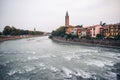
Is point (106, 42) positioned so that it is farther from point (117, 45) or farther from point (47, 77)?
point (47, 77)

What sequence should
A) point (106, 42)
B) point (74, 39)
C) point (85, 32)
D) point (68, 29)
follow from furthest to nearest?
point (68, 29) < point (85, 32) < point (74, 39) < point (106, 42)

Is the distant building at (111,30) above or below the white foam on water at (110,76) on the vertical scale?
above

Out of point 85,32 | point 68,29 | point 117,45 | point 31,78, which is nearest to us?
point 31,78

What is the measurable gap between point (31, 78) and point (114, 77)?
742 centimetres

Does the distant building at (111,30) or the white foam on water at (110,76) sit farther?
the distant building at (111,30)

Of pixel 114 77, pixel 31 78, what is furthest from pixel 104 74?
pixel 31 78

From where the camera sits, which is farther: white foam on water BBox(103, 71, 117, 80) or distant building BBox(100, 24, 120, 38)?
distant building BBox(100, 24, 120, 38)

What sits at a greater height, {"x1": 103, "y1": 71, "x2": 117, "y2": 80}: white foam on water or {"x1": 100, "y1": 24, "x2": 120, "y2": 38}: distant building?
{"x1": 100, "y1": 24, "x2": 120, "y2": 38}: distant building

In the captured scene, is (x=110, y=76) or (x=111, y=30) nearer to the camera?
(x=110, y=76)

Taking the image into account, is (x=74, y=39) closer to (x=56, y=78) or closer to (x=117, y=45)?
(x=117, y=45)

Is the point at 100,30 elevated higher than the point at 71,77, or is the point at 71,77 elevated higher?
the point at 100,30

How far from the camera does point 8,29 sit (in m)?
62.7

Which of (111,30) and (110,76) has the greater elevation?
(111,30)

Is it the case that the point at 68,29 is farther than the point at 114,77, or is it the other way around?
the point at 68,29
